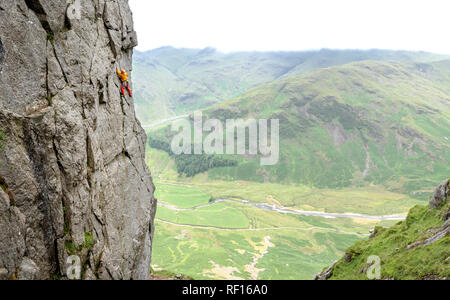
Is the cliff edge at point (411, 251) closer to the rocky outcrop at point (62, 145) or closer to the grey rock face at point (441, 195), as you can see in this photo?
the grey rock face at point (441, 195)

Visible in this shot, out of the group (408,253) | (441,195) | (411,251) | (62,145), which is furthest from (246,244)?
(62,145)

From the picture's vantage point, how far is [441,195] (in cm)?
3128

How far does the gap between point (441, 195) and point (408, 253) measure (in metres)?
11.3

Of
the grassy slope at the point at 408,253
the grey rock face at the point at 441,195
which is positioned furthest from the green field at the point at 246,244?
the grey rock face at the point at 441,195

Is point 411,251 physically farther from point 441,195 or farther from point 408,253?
point 441,195

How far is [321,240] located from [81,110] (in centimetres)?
17424

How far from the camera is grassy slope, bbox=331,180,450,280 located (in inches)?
798

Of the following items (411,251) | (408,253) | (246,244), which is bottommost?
(246,244)

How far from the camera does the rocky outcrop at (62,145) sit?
684 inches

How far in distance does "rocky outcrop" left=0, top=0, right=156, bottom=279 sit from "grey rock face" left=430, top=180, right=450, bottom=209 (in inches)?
1347

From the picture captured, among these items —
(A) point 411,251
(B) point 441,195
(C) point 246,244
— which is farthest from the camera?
(C) point 246,244

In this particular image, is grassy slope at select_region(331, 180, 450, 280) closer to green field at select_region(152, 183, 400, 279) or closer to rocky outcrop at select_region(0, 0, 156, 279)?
rocky outcrop at select_region(0, 0, 156, 279)
